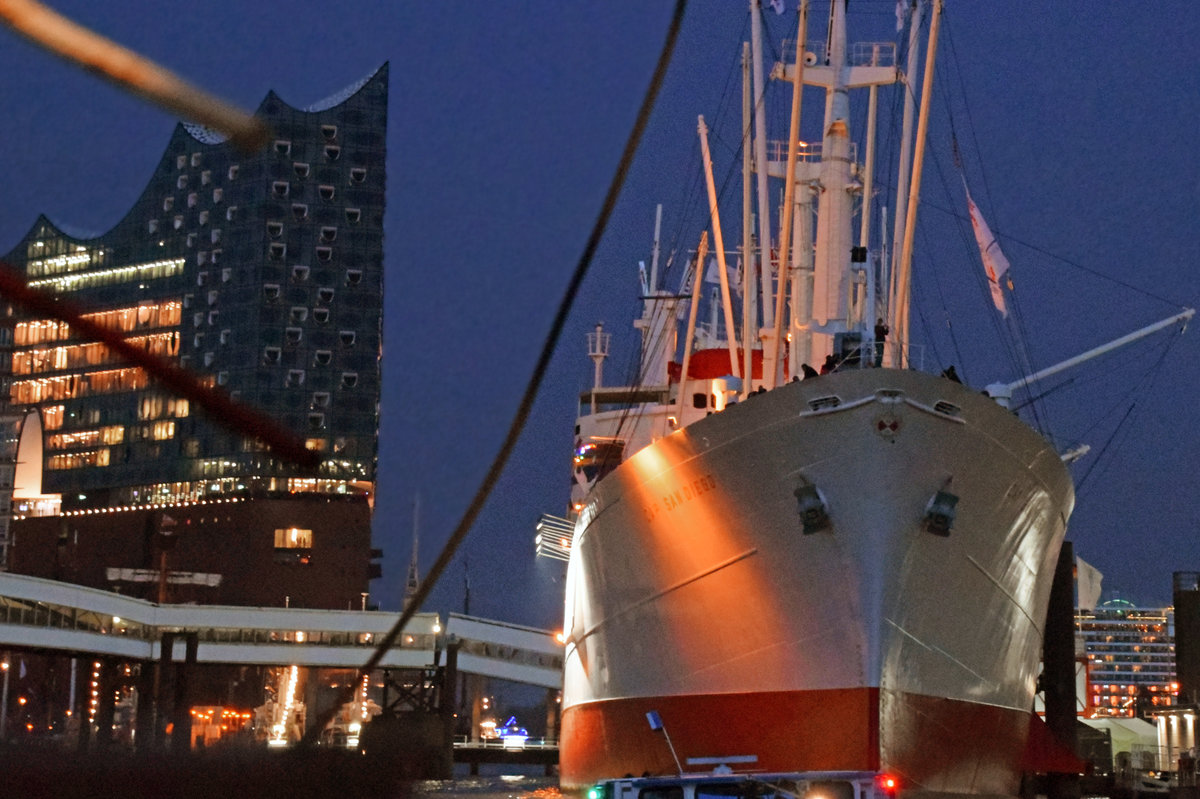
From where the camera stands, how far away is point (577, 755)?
30281 mm

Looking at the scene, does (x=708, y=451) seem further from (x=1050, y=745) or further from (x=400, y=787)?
(x=400, y=787)

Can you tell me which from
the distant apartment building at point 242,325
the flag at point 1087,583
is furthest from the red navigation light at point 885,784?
the distant apartment building at point 242,325

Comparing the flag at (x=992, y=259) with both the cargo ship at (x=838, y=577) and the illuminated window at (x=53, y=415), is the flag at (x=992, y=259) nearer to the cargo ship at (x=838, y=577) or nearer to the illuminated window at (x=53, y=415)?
the cargo ship at (x=838, y=577)

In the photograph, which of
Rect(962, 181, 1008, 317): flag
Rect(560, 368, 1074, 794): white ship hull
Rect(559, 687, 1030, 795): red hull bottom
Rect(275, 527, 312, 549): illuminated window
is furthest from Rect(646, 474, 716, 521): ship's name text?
Rect(275, 527, 312, 549): illuminated window

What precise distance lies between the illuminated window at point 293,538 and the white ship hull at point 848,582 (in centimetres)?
7358

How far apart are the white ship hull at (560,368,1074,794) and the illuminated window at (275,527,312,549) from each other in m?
73.6

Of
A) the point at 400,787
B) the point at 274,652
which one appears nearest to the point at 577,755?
the point at 400,787

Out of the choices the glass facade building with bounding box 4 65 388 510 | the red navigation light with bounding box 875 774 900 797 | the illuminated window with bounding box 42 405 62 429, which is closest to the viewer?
the red navigation light with bounding box 875 774 900 797

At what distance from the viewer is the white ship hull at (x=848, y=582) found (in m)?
22.1

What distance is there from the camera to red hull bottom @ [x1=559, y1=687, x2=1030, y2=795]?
71.4 feet

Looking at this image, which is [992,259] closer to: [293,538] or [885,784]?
[885,784]

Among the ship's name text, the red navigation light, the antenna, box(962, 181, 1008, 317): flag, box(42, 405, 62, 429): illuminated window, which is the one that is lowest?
the red navigation light

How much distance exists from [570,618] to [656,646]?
9216mm

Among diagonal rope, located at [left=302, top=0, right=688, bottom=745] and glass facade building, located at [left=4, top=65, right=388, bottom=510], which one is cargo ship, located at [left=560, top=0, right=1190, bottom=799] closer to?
diagonal rope, located at [left=302, top=0, right=688, bottom=745]
